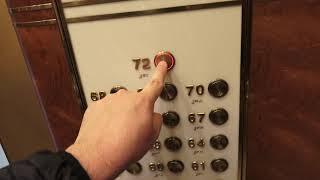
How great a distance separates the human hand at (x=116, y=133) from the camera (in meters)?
0.37

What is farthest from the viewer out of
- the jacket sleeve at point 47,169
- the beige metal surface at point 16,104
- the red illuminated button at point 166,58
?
the beige metal surface at point 16,104

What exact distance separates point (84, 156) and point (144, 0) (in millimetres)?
226

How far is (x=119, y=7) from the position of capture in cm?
44

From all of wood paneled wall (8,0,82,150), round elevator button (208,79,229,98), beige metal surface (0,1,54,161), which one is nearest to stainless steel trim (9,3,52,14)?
wood paneled wall (8,0,82,150)

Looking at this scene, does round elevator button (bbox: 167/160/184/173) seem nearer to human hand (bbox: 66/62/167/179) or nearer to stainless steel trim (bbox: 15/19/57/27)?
human hand (bbox: 66/62/167/179)

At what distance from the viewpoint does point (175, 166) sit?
535 mm

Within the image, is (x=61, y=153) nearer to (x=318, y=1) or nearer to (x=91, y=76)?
(x=91, y=76)

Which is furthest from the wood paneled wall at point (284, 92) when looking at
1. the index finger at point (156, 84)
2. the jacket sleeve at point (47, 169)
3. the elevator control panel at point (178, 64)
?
the jacket sleeve at point (47, 169)

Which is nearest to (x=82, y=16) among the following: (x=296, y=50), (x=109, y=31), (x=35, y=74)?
(x=109, y=31)

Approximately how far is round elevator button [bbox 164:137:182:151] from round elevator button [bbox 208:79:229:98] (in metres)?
0.10

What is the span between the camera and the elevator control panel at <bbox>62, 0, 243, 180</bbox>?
44 centimetres

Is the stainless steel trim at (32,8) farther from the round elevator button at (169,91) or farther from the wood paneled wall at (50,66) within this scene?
the round elevator button at (169,91)

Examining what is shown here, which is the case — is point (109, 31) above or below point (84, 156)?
above

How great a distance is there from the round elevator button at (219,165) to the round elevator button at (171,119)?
10cm
